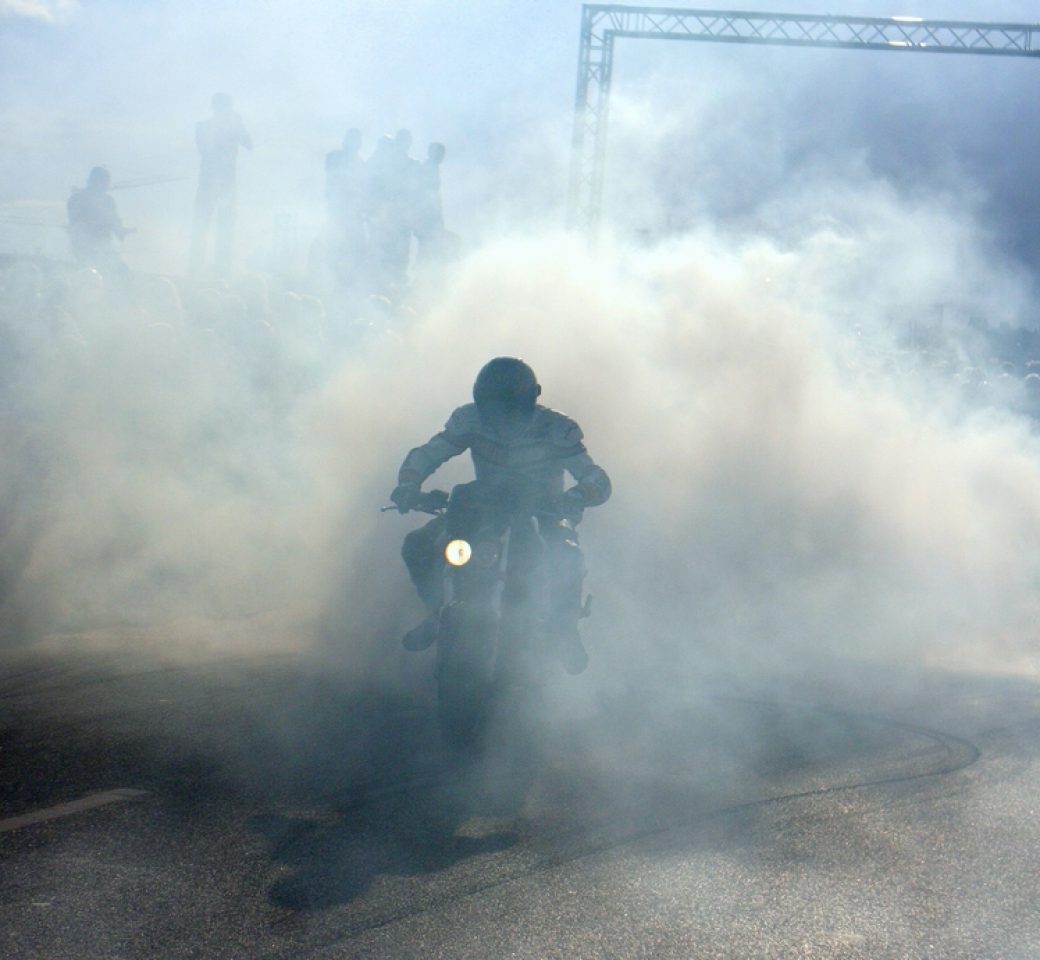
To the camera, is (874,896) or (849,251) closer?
(874,896)

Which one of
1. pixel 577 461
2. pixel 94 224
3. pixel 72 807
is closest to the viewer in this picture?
pixel 72 807

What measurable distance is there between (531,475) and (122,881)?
343 cm

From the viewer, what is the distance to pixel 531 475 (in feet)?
24.1

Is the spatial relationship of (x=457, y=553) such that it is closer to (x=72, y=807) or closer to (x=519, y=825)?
(x=519, y=825)

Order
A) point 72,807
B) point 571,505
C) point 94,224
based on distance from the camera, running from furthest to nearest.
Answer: point 94,224, point 571,505, point 72,807

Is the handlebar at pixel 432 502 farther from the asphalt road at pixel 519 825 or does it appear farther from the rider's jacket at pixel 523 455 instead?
the asphalt road at pixel 519 825

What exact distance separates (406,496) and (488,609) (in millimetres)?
1019

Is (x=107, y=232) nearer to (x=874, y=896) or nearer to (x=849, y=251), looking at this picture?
(x=849, y=251)

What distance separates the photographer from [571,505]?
7.08m

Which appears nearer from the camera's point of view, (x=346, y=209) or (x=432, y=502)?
(x=432, y=502)

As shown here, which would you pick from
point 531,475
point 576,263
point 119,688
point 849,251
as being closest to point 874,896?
point 531,475

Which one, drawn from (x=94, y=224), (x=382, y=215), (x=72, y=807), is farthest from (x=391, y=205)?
(x=72, y=807)

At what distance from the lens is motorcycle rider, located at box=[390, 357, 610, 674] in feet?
22.9

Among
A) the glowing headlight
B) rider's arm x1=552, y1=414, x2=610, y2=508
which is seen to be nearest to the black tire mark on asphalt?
the glowing headlight
